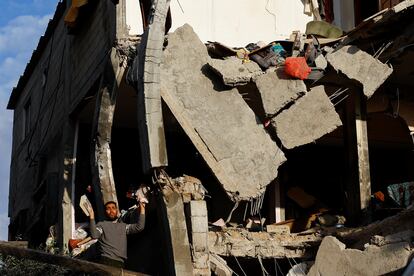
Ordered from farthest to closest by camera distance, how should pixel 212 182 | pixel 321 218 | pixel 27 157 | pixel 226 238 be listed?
1. pixel 27 157
2. pixel 212 182
3. pixel 321 218
4. pixel 226 238

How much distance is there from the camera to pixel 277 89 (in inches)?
518

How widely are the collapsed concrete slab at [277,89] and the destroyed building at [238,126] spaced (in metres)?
0.02

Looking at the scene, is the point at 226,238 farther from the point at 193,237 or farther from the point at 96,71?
the point at 96,71

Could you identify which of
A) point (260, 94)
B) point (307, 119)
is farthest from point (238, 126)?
point (307, 119)

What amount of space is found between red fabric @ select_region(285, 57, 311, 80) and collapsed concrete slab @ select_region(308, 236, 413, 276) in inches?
109

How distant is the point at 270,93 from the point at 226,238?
247cm

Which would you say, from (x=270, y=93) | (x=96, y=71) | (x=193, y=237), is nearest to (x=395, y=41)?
(x=270, y=93)

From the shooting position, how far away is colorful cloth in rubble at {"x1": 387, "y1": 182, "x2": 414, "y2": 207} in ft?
42.5

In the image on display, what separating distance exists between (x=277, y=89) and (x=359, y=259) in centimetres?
324

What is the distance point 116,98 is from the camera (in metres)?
14.7

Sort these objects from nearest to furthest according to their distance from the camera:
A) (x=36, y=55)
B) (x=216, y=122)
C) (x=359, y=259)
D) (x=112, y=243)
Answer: (x=112, y=243) < (x=359, y=259) < (x=216, y=122) < (x=36, y=55)

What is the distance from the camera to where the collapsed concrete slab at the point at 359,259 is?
10.9m

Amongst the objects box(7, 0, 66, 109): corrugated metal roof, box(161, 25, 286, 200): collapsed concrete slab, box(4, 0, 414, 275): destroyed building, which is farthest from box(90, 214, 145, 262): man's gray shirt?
box(7, 0, 66, 109): corrugated metal roof

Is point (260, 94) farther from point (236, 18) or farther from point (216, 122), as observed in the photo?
point (236, 18)
